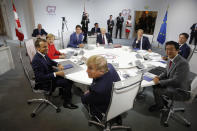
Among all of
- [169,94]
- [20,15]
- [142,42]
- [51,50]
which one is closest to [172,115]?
[169,94]

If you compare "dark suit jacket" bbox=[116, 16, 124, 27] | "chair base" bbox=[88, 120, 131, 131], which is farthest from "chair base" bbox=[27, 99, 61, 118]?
"dark suit jacket" bbox=[116, 16, 124, 27]

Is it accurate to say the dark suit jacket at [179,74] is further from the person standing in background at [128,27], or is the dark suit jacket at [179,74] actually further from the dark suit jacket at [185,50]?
the person standing in background at [128,27]

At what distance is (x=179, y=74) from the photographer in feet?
7.30

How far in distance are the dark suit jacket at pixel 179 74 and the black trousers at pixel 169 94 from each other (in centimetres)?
9

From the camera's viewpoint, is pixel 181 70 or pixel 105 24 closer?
pixel 181 70

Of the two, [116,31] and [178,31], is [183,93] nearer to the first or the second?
[178,31]

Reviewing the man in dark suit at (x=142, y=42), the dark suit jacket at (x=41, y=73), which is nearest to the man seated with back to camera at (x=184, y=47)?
the man in dark suit at (x=142, y=42)

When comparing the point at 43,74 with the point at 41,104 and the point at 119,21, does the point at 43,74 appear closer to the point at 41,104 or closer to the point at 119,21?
the point at 41,104

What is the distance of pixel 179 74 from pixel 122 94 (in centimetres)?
120

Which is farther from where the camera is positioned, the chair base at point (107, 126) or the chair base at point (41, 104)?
the chair base at point (41, 104)

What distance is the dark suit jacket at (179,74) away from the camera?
2205mm

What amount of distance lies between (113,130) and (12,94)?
2.41m

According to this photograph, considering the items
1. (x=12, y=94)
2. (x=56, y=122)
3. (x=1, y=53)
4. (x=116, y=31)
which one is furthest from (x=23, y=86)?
(x=116, y=31)

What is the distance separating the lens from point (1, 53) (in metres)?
4.00
